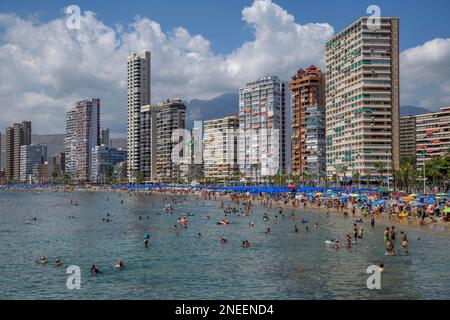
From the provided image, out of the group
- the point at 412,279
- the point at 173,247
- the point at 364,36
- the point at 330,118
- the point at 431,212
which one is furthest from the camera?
the point at 330,118

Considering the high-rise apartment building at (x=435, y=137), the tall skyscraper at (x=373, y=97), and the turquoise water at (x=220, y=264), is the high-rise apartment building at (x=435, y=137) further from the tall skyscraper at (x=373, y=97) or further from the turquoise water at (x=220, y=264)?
the turquoise water at (x=220, y=264)

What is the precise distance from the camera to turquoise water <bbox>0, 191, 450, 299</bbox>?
29.3 metres

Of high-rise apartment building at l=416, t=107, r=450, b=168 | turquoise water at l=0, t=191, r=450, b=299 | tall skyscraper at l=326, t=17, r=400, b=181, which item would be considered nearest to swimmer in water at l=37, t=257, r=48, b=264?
turquoise water at l=0, t=191, r=450, b=299

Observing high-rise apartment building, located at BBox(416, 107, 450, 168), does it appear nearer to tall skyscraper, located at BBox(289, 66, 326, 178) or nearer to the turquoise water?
tall skyscraper, located at BBox(289, 66, 326, 178)

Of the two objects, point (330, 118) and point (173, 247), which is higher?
point (330, 118)

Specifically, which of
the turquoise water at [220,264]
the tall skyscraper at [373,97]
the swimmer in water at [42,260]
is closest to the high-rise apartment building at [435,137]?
the tall skyscraper at [373,97]

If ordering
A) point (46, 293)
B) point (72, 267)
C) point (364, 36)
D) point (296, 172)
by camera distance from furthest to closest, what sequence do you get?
point (296, 172) → point (364, 36) → point (72, 267) → point (46, 293)

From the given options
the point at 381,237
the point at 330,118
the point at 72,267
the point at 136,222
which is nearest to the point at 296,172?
the point at 330,118

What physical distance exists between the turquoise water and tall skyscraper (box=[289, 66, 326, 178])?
360 ft

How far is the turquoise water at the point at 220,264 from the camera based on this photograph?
2931 cm
